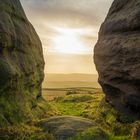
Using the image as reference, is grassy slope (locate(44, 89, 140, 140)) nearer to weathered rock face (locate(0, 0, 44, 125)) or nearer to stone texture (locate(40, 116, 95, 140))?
stone texture (locate(40, 116, 95, 140))

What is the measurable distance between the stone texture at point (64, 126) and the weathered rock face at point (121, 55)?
21.9 feet

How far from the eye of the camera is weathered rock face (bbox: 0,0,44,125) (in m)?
31.9

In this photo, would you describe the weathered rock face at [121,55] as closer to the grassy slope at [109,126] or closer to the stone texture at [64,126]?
the grassy slope at [109,126]

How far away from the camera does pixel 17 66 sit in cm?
3641

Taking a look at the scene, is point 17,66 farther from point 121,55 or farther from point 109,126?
point 109,126

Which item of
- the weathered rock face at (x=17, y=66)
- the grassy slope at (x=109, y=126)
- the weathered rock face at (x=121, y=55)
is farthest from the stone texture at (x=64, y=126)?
the weathered rock face at (x=121, y=55)

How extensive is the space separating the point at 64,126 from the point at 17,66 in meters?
9.65

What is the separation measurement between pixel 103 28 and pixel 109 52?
5.38 m

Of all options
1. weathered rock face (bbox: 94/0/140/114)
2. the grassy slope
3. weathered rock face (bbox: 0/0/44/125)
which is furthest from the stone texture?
weathered rock face (bbox: 94/0/140/114)

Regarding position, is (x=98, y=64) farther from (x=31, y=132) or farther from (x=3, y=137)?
(x=3, y=137)

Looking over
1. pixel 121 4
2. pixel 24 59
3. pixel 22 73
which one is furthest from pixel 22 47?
pixel 121 4

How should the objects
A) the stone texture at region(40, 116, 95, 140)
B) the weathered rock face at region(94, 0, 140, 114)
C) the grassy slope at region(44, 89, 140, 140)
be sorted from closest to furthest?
the stone texture at region(40, 116, 95, 140), the grassy slope at region(44, 89, 140, 140), the weathered rock face at region(94, 0, 140, 114)

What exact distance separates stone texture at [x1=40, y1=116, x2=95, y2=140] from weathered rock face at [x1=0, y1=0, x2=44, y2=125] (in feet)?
10.5

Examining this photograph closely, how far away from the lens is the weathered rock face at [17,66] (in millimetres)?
31858
